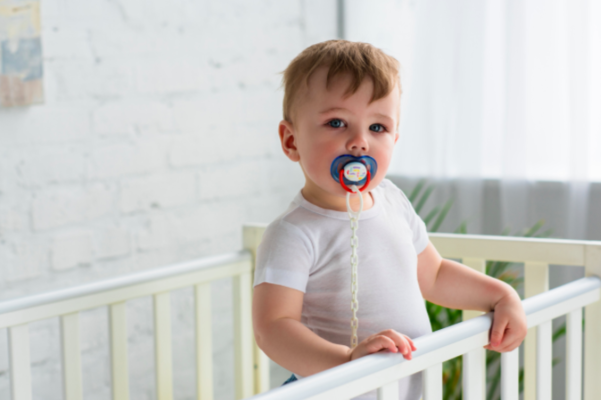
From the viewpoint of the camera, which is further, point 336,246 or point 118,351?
point 118,351

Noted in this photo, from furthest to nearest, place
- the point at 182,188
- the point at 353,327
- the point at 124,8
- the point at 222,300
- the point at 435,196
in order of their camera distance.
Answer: the point at 435,196, the point at 222,300, the point at 182,188, the point at 124,8, the point at 353,327

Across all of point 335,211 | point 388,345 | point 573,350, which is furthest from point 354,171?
point 573,350

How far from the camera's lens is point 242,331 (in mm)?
1215

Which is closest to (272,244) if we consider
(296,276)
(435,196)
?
(296,276)

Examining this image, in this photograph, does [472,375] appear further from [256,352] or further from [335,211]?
[256,352]

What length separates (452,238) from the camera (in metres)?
1.14

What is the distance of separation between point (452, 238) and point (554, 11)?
71 cm

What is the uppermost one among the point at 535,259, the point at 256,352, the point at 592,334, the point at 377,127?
the point at 377,127

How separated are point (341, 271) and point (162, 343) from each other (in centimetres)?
40

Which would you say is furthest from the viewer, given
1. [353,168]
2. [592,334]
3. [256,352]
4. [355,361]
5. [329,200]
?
[256,352]

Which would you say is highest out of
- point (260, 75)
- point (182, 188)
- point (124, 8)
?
point (124, 8)

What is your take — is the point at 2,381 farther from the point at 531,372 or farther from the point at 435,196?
the point at 435,196

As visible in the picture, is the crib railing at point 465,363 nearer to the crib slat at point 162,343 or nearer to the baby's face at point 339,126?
the baby's face at point 339,126

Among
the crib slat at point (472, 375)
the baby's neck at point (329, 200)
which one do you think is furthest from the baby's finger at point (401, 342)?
the baby's neck at point (329, 200)
